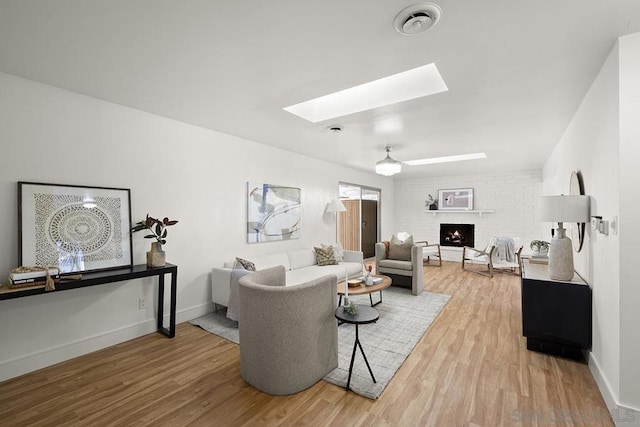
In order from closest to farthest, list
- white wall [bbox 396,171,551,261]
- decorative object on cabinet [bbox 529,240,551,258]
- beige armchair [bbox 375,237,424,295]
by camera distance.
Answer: beige armchair [bbox 375,237,424,295] → decorative object on cabinet [bbox 529,240,551,258] → white wall [bbox 396,171,551,261]

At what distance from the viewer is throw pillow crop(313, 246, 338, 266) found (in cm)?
486

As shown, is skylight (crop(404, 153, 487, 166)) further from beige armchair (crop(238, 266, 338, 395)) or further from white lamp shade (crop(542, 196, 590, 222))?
beige armchair (crop(238, 266, 338, 395))

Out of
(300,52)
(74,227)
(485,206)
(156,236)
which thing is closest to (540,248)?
(485,206)

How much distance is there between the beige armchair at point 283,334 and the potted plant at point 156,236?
50.7 inches

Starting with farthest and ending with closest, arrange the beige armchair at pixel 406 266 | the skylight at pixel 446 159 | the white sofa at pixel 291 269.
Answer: the skylight at pixel 446 159 → the beige armchair at pixel 406 266 → the white sofa at pixel 291 269

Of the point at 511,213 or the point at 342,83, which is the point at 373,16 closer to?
the point at 342,83

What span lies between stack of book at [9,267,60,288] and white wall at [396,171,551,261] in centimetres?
782

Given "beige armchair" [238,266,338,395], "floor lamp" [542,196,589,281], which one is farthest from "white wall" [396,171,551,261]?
"beige armchair" [238,266,338,395]

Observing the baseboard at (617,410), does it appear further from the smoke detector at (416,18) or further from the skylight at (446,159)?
the skylight at (446,159)

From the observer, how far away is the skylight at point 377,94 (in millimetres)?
2584

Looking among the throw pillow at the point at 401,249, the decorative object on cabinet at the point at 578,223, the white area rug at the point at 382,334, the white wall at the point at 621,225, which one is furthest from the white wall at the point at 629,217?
the throw pillow at the point at 401,249

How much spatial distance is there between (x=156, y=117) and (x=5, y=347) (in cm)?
242

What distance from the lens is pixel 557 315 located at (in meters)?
2.54

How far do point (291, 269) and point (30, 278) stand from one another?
9.74ft
